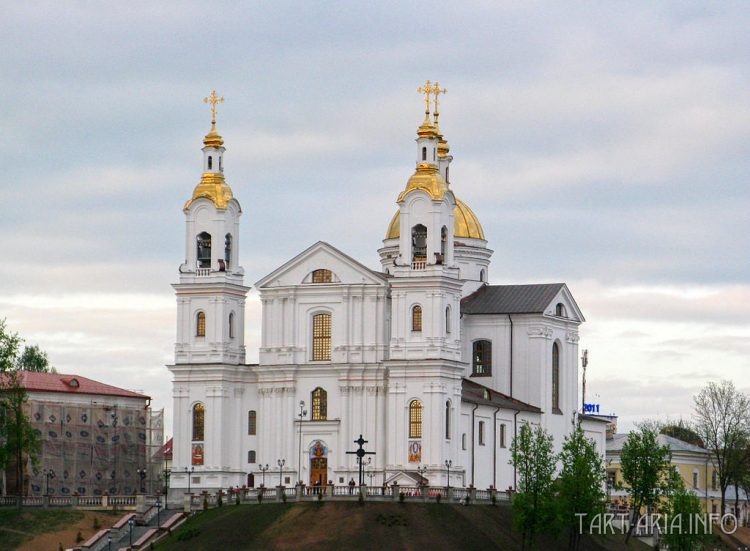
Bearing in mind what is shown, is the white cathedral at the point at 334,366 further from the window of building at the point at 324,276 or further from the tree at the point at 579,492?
the tree at the point at 579,492

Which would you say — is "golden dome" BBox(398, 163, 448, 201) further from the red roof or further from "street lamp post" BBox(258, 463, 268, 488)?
the red roof

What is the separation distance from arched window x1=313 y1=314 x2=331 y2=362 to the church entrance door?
5.51m

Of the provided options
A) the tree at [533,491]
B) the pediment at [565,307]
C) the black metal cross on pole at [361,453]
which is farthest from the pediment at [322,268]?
the tree at [533,491]

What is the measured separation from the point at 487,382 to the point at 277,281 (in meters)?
14.5

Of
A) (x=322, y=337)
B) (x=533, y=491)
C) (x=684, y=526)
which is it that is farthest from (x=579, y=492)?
(x=322, y=337)

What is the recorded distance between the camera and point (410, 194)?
345ft

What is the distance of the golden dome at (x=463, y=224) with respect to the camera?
119m

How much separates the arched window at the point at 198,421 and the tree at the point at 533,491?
19.9m

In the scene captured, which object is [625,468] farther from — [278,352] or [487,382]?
[278,352]

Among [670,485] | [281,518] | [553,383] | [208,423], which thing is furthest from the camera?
[553,383]

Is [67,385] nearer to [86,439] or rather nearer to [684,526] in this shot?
[86,439]

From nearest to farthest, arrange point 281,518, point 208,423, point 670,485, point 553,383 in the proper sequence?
point 281,518, point 670,485, point 208,423, point 553,383

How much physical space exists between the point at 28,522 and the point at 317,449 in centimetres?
1661

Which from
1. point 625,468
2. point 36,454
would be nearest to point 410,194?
point 625,468
